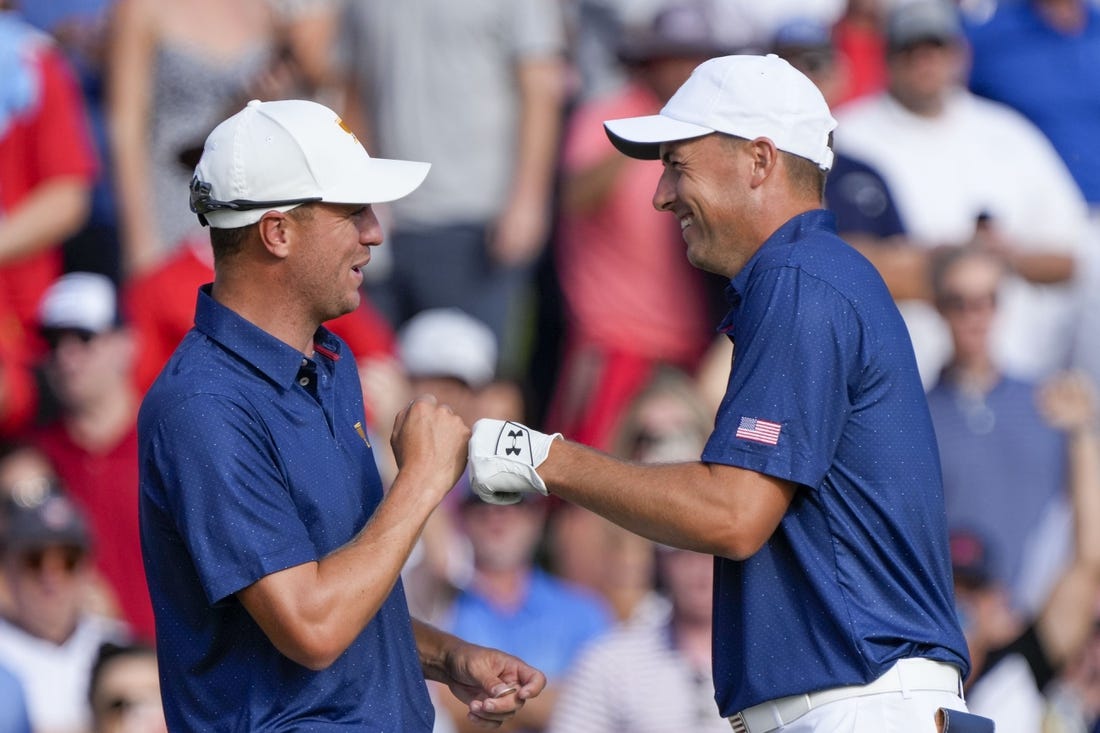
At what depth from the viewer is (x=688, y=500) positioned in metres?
3.79

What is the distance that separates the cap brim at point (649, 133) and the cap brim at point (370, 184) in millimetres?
536

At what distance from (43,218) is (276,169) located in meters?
4.41

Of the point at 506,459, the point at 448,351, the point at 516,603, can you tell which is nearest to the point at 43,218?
the point at 448,351

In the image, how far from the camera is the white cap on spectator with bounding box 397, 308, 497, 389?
7.75 meters

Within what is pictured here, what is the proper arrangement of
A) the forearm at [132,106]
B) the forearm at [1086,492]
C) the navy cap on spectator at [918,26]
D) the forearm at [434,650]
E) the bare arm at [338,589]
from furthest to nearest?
1. the navy cap on spectator at [918,26]
2. the forearm at [132,106]
3. the forearm at [1086,492]
4. the forearm at [434,650]
5. the bare arm at [338,589]

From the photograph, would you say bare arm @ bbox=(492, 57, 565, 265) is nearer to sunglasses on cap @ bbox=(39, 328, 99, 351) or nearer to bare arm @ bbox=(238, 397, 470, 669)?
sunglasses on cap @ bbox=(39, 328, 99, 351)

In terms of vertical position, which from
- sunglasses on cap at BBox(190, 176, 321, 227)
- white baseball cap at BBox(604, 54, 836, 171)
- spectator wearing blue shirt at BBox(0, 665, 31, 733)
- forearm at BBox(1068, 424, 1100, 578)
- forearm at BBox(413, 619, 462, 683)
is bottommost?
spectator wearing blue shirt at BBox(0, 665, 31, 733)

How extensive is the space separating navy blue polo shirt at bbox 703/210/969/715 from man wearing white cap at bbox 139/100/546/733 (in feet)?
2.25

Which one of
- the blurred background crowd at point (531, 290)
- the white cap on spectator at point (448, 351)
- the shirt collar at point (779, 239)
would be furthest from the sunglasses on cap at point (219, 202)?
the white cap on spectator at point (448, 351)

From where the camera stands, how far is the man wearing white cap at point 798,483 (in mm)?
3799

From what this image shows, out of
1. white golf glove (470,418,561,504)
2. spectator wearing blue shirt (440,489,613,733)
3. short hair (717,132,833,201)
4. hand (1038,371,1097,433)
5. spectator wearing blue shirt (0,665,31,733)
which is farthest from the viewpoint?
hand (1038,371,1097,433)

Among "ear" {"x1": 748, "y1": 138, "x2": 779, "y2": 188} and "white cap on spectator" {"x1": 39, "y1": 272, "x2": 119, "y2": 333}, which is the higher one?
"ear" {"x1": 748, "y1": 138, "x2": 779, "y2": 188}

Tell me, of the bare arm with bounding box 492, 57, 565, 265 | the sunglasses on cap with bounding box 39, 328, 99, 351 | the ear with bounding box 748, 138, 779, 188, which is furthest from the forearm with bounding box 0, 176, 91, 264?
the ear with bounding box 748, 138, 779, 188

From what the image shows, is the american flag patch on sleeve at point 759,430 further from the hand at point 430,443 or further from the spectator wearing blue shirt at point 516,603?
the spectator wearing blue shirt at point 516,603
